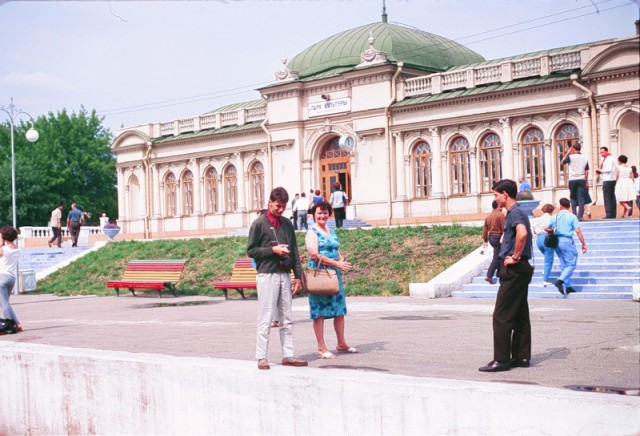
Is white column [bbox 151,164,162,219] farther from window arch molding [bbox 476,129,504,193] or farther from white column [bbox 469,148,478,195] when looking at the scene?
window arch molding [bbox 476,129,504,193]

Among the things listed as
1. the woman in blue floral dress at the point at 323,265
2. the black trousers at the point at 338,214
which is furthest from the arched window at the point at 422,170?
the woman in blue floral dress at the point at 323,265

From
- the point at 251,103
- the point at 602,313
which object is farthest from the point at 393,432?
the point at 251,103

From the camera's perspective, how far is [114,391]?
8391 mm

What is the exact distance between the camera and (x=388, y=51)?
38.8 metres

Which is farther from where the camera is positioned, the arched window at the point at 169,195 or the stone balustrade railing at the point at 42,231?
the arched window at the point at 169,195

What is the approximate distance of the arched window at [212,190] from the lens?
43812 millimetres

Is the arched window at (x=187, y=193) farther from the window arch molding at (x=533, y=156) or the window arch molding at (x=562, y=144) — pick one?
the window arch molding at (x=562, y=144)

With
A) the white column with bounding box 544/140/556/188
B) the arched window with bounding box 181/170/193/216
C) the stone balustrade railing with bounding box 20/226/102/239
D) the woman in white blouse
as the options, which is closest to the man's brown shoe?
the woman in white blouse

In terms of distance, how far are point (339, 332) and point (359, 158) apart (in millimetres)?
27953

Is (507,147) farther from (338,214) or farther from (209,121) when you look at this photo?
(209,121)

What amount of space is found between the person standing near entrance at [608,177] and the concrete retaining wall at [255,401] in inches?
589

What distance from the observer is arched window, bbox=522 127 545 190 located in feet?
107

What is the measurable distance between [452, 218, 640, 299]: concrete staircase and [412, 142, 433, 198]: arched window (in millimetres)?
14442

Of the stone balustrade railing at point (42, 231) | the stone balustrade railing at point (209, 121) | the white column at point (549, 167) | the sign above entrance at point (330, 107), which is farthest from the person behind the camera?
the stone balustrade railing at point (42, 231)
